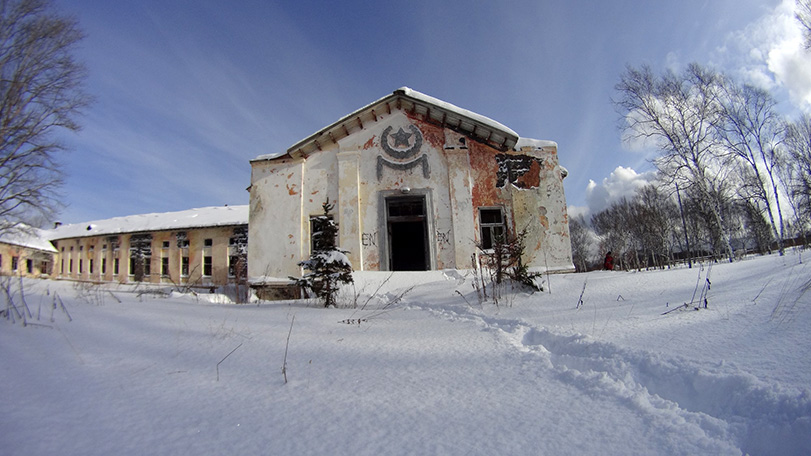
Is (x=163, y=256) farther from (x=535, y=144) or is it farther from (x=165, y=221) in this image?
(x=535, y=144)

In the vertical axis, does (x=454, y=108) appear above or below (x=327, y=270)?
above

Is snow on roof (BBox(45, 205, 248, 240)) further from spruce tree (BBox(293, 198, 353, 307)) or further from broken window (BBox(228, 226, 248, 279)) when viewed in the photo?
spruce tree (BBox(293, 198, 353, 307))

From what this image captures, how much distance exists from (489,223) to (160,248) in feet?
80.5

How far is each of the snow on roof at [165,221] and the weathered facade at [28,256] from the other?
4.88 ft

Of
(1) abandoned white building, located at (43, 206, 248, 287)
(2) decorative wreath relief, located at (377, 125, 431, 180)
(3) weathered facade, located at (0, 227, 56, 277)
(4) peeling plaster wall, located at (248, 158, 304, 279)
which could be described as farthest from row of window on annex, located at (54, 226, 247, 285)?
(2) decorative wreath relief, located at (377, 125, 431, 180)

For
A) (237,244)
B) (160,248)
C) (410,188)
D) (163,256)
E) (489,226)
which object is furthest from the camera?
(160,248)

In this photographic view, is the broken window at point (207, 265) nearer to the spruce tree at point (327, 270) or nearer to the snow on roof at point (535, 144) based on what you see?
the spruce tree at point (327, 270)

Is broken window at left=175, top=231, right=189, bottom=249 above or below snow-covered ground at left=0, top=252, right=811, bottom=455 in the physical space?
above

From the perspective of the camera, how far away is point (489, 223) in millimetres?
11172

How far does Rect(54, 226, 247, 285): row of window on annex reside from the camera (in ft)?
73.0

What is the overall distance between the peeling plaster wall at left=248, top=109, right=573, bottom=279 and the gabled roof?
0.23m

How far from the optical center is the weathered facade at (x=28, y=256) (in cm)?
2615

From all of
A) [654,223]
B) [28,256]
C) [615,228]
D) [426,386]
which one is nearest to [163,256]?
[28,256]

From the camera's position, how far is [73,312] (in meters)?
3.44
